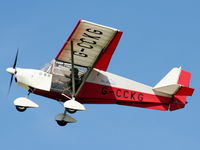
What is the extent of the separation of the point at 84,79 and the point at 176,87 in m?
3.82

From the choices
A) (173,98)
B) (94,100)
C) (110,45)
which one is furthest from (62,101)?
(173,98)

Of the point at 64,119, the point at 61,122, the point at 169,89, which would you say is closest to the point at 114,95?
the point at 64,119

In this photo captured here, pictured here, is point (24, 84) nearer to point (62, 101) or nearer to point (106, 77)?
point (62, 101)

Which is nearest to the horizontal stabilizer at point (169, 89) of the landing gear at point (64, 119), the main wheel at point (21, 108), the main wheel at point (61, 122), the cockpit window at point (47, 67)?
the landing gear at point (64, 119)

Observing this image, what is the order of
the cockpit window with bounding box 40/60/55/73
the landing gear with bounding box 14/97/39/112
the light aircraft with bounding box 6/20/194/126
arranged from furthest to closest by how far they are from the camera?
1. the cockpit window with bounding box 40/60/55/73
2. the landing gear with bounding box 14/97/39/112
3. the light aircraft with bounding box 6/20/194/126

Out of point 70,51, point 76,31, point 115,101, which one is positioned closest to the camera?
point 76,31

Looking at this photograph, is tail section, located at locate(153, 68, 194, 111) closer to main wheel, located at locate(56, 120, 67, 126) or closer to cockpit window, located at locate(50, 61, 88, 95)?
cockpit window, located at locate(50, 61, 88, 95)

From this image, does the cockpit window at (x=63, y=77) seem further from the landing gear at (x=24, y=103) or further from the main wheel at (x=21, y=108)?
the main wheel at (x=21, y=108)

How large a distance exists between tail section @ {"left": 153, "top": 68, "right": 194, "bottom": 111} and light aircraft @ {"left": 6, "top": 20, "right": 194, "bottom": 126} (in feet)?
0.14

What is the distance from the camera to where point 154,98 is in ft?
65.6

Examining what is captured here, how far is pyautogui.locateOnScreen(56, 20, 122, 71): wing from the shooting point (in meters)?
16.6

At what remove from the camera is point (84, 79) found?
1834cm

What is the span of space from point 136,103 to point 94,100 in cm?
179

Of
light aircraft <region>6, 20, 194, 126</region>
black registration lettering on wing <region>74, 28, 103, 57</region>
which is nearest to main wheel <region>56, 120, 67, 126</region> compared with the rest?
light aircraft <region>6, 20, 194, 126</region>
